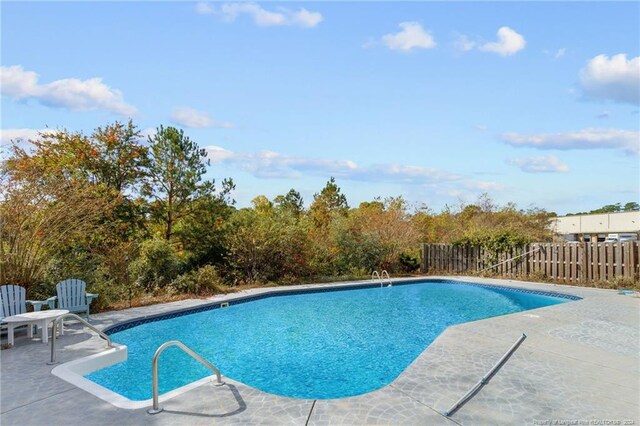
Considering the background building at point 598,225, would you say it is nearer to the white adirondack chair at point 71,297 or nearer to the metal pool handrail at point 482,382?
the metal pool handrail at point 482,382

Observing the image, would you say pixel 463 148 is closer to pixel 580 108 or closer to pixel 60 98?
pixel 580 108

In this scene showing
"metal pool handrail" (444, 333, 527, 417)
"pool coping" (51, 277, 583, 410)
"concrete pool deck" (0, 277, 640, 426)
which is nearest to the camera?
"concrete pool deck" (0, 277, 640, 426)

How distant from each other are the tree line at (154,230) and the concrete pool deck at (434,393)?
302 centimetres

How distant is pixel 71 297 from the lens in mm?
7168

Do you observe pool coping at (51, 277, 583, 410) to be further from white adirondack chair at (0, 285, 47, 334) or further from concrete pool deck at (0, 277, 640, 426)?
white adirondack chair at (0, 285, 47, 334)

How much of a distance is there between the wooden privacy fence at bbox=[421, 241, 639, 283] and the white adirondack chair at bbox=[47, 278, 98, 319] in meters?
13.0

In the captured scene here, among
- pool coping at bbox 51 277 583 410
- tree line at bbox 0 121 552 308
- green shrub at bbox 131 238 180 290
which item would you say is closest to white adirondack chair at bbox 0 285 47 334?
tree line at bbox 0 121 552 308

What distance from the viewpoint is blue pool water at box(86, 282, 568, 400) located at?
17.3 feet

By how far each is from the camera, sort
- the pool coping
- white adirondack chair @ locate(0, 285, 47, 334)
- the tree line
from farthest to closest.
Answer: the tree line, white adirondack chair @ locate(0, 285, 47, 334), the pool coping

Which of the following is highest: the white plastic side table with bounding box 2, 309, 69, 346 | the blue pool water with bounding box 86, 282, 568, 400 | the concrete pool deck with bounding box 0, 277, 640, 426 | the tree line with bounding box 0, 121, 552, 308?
the tree line with bounding box 0, 121, 552, 308

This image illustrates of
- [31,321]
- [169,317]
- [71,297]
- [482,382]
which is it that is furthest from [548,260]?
[31,321]

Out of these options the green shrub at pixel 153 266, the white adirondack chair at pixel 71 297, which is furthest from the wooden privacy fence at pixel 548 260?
the white adirondack chair at pixel 71 297

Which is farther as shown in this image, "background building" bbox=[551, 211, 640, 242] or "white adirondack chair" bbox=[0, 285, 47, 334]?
"background building" bbox=[551, 211, 640, 242]

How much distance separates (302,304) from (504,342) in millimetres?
5742
